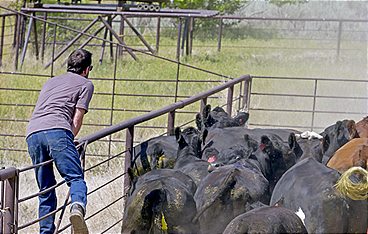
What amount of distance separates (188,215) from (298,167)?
3.30ft

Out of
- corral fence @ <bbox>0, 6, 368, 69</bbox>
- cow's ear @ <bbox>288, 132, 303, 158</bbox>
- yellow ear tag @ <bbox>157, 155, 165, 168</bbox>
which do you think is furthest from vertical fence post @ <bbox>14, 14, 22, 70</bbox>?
cow's ear @ <bbox>288, 132, 303, 158</bbox>

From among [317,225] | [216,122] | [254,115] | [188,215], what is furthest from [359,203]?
[254,115]

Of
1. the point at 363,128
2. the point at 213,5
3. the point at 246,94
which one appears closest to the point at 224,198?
the point at 363,128

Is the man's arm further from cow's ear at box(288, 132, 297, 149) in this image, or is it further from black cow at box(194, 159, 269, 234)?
cow's ear at box(288, 132, 297, 149)

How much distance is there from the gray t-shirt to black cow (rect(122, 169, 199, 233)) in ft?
2.67

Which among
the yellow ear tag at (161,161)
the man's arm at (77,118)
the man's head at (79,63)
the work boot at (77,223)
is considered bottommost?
the work boot at (77,223)

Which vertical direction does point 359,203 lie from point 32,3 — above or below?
below

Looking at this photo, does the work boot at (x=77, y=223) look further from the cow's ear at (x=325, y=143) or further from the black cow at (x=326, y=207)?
the cow's ear at (x=325, y=143)

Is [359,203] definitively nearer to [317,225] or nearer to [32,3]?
[317,225]

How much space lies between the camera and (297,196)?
6.29m

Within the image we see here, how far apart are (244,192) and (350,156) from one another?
54.5 inches

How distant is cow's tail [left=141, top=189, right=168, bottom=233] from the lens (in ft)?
21.1

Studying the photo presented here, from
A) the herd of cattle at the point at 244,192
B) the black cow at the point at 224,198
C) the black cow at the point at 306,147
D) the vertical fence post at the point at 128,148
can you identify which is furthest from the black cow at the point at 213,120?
the black cow at the point at 224,198

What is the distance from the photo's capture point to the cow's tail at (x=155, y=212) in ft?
21.1
